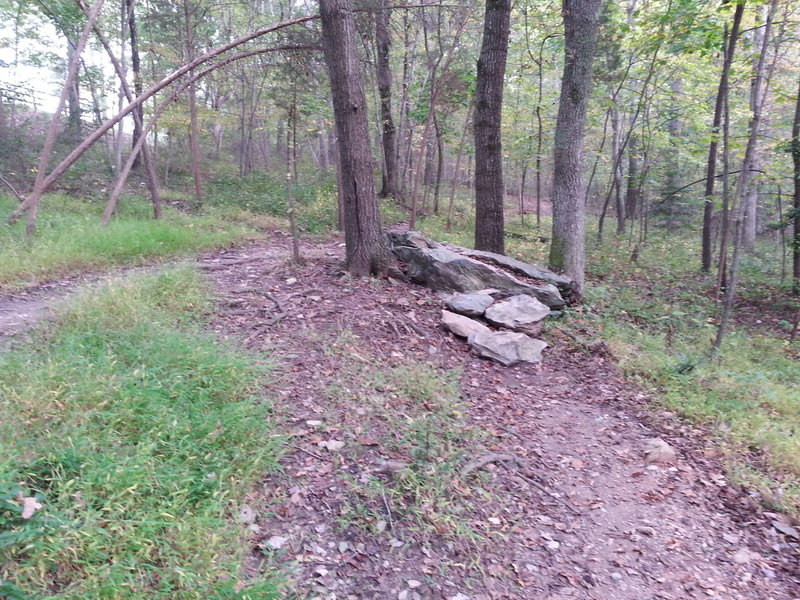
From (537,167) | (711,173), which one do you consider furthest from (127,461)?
(537,167)

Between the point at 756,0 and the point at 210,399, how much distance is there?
29.8 ft

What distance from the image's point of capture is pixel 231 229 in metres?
11.0

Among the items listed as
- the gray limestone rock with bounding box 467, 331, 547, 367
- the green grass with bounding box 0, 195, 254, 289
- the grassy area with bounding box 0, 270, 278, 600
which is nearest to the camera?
the grassy area with bounding box 0, 270, 278, 600

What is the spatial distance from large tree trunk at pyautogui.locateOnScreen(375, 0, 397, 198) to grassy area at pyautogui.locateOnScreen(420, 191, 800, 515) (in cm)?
547

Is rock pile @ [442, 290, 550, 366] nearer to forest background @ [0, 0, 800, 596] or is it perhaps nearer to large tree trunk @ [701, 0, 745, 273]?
forest background @ [0, 0, 800, 596]

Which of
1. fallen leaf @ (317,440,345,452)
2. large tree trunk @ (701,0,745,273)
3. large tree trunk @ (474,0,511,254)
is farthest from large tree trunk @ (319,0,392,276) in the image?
large tree trunk @ (701,0,745,273)

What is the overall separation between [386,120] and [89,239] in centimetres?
1121

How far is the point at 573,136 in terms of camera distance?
7297 mm

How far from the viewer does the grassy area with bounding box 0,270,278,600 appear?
2.15 meters

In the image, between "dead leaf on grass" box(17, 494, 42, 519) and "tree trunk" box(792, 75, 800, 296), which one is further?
"tree trunk" box(792, 75, 800, 296)

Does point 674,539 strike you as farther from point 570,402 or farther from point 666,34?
point 666,34

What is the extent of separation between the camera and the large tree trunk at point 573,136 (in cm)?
710

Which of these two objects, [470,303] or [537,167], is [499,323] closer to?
[470,303]

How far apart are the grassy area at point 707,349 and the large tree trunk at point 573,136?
0.91 metres
